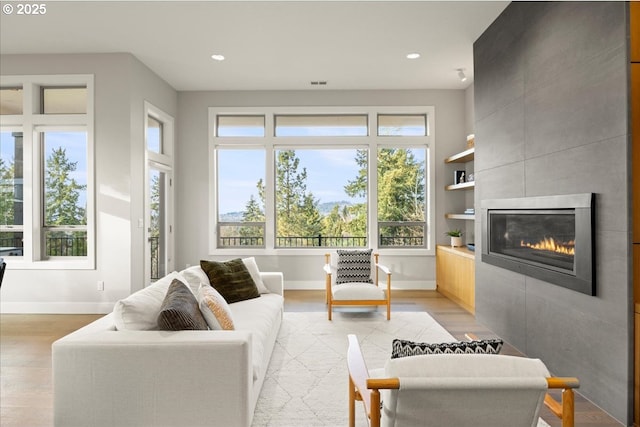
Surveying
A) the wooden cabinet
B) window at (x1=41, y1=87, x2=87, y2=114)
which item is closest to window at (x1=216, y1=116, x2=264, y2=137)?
window at (x1=41, y1=87, x2=87, y2=114)

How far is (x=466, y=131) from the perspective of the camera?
5883 millimetres

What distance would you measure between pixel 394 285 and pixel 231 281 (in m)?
3.15

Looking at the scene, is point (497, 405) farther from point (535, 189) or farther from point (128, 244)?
point (128, 244)

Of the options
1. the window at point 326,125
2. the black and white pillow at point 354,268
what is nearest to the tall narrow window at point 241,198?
the window at point 326,125

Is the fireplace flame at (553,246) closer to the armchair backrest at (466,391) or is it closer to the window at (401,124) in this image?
the armchair backrest at (466,391)

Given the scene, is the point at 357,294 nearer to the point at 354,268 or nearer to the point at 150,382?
the point at 354,268

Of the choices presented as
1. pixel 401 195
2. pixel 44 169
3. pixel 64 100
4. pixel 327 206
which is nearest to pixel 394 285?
pixel 401 195

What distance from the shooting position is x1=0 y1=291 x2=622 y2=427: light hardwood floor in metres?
2.28

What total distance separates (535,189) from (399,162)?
3.16 meters

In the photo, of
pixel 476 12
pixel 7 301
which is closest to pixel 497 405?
pixel 476 12

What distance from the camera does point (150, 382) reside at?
6.05 feet

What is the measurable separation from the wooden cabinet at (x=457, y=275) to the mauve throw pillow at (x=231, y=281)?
2.57 metres

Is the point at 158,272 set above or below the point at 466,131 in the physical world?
below

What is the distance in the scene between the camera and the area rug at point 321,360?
2.29 meters
